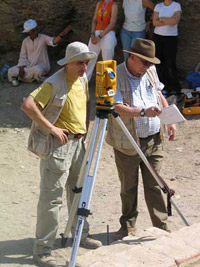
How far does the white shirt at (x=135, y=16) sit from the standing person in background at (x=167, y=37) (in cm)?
27

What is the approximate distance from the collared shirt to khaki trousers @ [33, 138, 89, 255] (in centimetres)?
61

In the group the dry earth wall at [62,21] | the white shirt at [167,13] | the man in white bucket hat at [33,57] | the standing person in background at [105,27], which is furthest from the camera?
the man in white bucket hat at [33,57]

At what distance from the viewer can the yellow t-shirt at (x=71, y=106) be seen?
209 inches

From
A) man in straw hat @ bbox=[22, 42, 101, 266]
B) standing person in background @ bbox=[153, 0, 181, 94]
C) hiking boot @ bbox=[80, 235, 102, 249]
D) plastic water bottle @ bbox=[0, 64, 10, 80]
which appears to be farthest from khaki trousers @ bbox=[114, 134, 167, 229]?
plastic water bottle @ bbox=[0, 64, 10, 80]

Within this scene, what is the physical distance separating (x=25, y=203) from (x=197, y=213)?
6.71 ft

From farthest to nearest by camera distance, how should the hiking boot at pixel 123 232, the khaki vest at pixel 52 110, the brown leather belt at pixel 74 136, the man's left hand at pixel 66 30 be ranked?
the man's left hand at pixel 66 30, the hiking boot at pixel 123 232, the brown leather belt at pixel 74 136, the khaki vest at pixel 52 110

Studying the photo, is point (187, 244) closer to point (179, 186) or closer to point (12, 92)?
point (179, 186)

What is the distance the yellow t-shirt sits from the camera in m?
5.32

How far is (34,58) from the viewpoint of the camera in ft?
36.7

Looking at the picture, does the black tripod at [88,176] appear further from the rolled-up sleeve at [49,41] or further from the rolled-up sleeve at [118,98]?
the rolled-up sleeve at [49,41]

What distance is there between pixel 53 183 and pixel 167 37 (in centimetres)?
520

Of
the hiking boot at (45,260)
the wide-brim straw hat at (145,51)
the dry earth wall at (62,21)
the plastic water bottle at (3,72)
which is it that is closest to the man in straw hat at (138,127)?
the wide-brim straw hat at (145,51)

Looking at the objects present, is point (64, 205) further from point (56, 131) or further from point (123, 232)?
point (56, 131)

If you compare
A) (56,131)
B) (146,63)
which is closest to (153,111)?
(146,63)
